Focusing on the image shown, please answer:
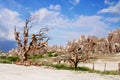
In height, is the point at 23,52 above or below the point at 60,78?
above

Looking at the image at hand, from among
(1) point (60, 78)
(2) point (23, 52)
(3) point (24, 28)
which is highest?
(3) point (24, 28)

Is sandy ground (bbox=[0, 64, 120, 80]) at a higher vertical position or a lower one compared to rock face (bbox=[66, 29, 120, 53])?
lower

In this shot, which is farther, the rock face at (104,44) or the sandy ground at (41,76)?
the rock face at (104,44)

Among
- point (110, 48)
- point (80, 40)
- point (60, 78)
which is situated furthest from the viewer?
point (80, 40)

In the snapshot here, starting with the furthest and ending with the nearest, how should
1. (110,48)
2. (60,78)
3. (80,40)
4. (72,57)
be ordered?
(80,40), (110,48), (72,57), (60,78)

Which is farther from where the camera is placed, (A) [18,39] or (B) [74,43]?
(B) [74,43]

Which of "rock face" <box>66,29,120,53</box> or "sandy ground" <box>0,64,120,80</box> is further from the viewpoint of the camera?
"rock face" <box>66,29,120,53</box>

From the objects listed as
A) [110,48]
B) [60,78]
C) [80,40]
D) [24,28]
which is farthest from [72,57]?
[80,40]

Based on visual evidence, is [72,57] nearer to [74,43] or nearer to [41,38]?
[41,38]

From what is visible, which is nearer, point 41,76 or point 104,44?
point 41,76

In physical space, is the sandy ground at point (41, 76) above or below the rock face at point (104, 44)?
below

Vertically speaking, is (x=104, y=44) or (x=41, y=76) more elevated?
(x=104, y=44)

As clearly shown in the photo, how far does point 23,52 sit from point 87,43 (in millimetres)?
82796

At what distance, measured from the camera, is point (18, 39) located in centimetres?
4238
